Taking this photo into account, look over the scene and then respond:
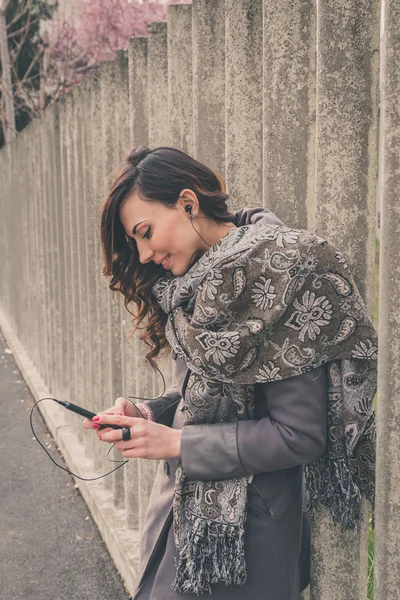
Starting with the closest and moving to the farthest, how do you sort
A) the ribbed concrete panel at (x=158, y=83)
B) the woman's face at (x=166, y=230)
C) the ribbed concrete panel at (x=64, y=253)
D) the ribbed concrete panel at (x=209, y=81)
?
the woman's face at (x=166, y=230)
the ribbed concrete panel at (x=209, y=81)
the ribbed concrete panel at (x=158, y=83)
the ribbed concrete panel at (x=64, y=253)

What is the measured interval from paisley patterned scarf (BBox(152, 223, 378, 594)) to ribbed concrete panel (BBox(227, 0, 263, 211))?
0.58m

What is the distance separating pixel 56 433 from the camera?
5742mm

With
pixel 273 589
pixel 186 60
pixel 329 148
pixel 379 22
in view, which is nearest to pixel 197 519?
pixel 273 589

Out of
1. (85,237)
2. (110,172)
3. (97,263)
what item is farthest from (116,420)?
(85,237)

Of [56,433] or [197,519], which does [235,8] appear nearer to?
[197,519]

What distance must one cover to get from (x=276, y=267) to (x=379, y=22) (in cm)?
66

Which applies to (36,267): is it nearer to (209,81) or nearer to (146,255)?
(209,81)

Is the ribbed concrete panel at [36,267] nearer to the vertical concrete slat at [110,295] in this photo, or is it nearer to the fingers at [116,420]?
the vertical concrete slat at [110,295]

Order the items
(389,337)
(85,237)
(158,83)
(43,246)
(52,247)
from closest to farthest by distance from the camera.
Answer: (389,337) → (158,83) → (85,237) → (52,247) → (43,246)

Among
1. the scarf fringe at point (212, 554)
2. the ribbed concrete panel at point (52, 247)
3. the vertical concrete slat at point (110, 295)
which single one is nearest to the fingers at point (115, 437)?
the scarf fringe at point (212, 554)

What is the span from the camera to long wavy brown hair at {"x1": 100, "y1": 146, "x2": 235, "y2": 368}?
6.95ft

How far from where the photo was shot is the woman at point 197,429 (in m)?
1.87

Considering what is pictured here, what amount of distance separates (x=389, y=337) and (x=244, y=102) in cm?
99

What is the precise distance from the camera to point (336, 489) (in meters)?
2.00
